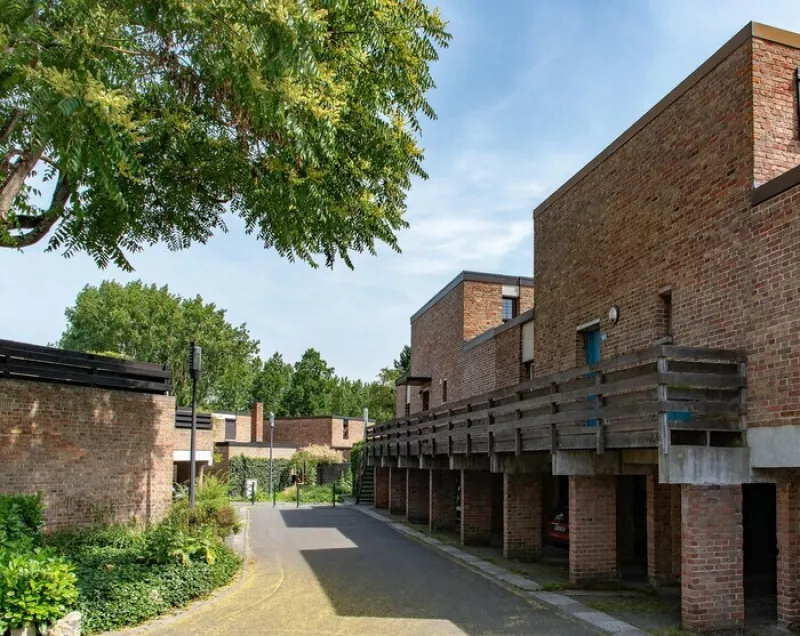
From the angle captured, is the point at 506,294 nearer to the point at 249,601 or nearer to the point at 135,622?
the point at 249,601

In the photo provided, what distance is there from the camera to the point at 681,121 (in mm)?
12016

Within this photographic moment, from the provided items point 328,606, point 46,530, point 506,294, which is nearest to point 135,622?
point 328,606

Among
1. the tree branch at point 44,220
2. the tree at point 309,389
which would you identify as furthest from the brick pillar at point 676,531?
the tree at point 309,389

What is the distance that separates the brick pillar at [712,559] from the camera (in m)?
9.44

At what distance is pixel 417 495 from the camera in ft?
84.5

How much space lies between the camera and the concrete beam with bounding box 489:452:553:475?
49.1 feet

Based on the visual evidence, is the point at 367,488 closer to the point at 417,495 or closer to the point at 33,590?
the point at 417,495

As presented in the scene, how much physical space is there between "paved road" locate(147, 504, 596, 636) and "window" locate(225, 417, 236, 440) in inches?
1401

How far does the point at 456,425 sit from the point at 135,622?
10.4 meters

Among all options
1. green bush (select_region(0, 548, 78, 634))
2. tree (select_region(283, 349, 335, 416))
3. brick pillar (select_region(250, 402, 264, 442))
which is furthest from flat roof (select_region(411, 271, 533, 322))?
tree (select_region(283, 349, 335, 416))

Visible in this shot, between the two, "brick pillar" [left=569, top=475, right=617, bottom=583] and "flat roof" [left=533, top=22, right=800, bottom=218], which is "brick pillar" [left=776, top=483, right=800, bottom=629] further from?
"flat roof" [left=533, top=22, right=800, bottom=218]

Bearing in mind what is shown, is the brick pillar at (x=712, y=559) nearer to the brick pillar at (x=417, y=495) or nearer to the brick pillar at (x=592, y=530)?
the brick pillar at (x=592, y=530)

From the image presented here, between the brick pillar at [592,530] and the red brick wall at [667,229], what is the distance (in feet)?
8.53

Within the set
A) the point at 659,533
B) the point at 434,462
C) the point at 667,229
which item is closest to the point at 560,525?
the point at 659,533
